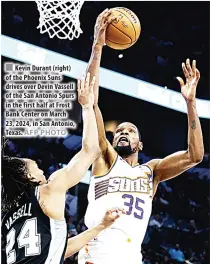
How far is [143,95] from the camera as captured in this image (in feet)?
30.9

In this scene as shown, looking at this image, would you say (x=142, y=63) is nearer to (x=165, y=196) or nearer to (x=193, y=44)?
(x=193, y=44)

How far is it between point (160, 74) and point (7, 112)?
2789 mm

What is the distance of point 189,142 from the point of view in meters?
4.56

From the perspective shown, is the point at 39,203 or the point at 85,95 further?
the point at 85,95

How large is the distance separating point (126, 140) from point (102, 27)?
34.5 inches

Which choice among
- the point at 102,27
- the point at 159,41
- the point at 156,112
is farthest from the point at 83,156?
the point at 159,41

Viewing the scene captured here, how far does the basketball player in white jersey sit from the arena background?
399 centimetres

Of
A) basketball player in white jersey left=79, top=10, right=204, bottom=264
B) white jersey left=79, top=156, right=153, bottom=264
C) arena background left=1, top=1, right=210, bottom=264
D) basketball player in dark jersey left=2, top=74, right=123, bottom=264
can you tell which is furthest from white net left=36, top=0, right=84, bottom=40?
arena background left=1, top=1, right=210, bottom=264

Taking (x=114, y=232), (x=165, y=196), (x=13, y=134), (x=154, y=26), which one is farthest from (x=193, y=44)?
(x=114, y=232)

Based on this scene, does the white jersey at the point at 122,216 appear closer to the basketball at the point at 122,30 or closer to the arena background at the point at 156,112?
the basketball at the point at 122,30

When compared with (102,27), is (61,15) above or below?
above

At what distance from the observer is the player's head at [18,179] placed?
327 centimetres

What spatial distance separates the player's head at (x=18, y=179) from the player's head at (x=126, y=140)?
1.32m

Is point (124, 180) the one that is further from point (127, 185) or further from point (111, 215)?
point (111, 215)
